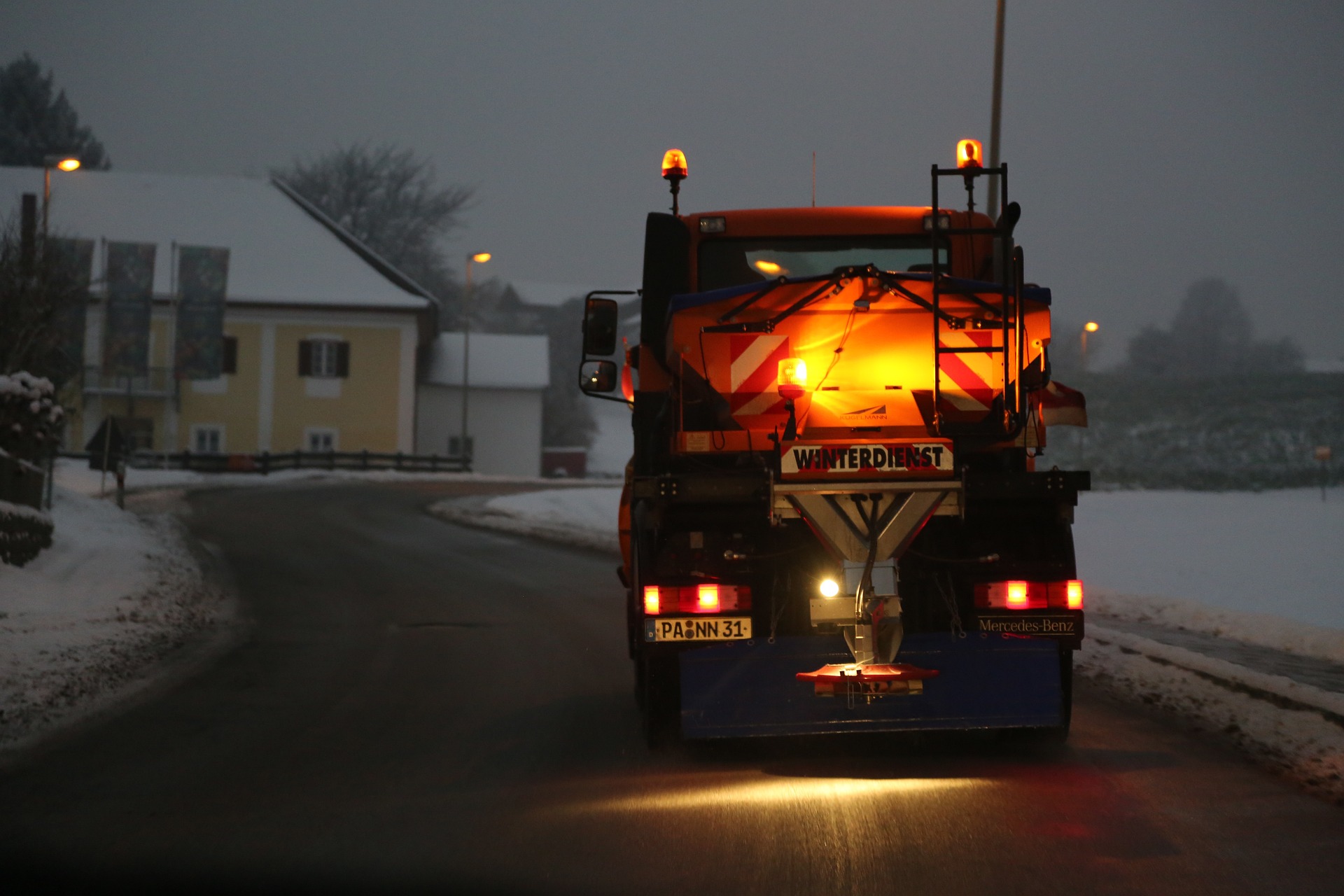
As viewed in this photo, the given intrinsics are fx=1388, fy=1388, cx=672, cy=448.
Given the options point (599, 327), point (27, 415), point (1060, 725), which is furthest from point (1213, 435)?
point (1060, 725)

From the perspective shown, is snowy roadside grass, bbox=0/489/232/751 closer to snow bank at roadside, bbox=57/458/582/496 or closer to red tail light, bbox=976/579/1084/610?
red tail light, bbox=976/579/1084/610

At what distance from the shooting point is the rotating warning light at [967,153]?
8.20 meters

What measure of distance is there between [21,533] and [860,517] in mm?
9926

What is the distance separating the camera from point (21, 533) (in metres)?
13.2

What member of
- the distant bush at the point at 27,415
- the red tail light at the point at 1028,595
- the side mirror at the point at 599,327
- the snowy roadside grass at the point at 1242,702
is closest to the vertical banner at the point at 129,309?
the distant bush at the point at 27,415

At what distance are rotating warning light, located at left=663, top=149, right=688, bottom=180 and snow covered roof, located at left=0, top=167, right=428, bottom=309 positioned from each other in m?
44.8

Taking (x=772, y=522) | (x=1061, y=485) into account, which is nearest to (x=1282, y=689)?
(x=1061, y=485)

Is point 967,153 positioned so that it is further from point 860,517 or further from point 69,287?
point 69,287

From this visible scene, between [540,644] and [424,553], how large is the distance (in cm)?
940

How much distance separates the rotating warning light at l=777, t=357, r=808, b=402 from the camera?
21.6 feet

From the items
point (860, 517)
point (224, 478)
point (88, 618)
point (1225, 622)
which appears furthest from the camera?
point (224, 478)

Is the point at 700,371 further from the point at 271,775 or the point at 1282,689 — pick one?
the point at 1282,689

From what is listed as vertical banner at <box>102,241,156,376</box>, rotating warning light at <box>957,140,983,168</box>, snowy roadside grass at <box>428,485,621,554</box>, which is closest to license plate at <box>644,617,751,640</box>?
rotating warning light at <box>957,140,983,168</box>

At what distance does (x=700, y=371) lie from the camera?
7.00m
